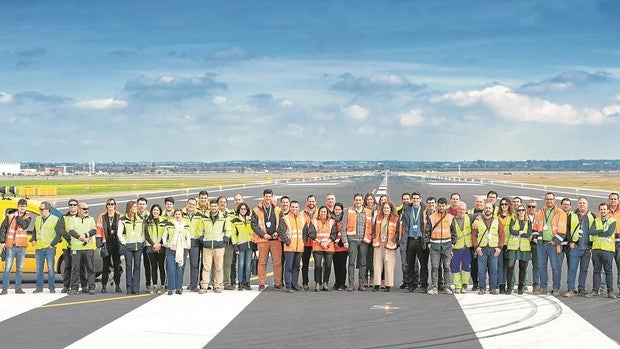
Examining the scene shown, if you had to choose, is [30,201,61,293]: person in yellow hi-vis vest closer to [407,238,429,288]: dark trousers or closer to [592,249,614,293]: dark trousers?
[407,238,429,288]: dark trousers

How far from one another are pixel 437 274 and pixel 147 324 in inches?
241

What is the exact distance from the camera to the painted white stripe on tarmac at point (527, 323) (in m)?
11.4

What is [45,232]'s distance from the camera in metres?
15.9

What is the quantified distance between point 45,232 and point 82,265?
963mm

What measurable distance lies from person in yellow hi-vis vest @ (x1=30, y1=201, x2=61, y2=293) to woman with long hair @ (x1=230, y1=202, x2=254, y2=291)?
345cm

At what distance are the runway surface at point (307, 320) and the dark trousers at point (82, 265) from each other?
305 mm

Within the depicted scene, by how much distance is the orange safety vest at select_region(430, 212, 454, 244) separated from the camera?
15.7 meters

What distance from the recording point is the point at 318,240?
52.7ft

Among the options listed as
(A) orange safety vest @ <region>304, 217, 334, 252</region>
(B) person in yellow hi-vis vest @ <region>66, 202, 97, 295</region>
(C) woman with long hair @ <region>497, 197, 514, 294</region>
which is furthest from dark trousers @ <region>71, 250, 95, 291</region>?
(C) woman with long hair @ <region>497, 197, 514, 294</region>

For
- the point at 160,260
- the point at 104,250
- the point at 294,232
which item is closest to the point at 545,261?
the point at 294,232

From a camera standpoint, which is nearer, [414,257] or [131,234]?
[131,234]

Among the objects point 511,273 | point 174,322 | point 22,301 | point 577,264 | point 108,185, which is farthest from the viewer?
point 108,185

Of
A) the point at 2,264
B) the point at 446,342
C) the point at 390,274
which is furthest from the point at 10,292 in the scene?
the point at 446,342

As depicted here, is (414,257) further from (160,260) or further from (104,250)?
(104,250)
